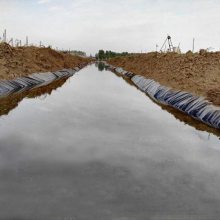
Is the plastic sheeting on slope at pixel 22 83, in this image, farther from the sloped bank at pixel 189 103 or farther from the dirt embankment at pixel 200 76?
the dirt embankment at pixel 200 76

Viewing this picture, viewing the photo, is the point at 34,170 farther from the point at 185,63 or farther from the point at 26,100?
the point at 185,63

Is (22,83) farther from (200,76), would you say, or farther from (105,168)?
(105,168)

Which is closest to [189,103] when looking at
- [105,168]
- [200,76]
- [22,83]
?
[200,76]

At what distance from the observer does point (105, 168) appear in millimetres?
7422

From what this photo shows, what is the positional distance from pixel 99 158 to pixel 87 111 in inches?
251

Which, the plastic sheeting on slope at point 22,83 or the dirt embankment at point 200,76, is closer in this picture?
the dirt embankment at point 200,76

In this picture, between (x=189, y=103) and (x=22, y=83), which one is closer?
(x=189, y=103)

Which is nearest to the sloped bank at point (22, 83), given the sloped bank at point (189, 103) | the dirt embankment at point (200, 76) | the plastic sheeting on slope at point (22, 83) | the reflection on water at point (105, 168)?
the plastic sheeting on slope at point (22, 83)

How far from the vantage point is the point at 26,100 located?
54.4 ft

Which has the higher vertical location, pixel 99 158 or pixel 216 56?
pixel 216 56

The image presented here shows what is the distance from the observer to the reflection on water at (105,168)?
5.59m

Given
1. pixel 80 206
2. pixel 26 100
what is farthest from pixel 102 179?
pixel 26 100

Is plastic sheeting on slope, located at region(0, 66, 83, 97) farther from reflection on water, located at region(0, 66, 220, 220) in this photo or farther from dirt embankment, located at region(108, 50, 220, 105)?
dirt embankment, located at region(108, 50, 220, 105)

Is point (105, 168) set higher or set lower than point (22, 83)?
lower
